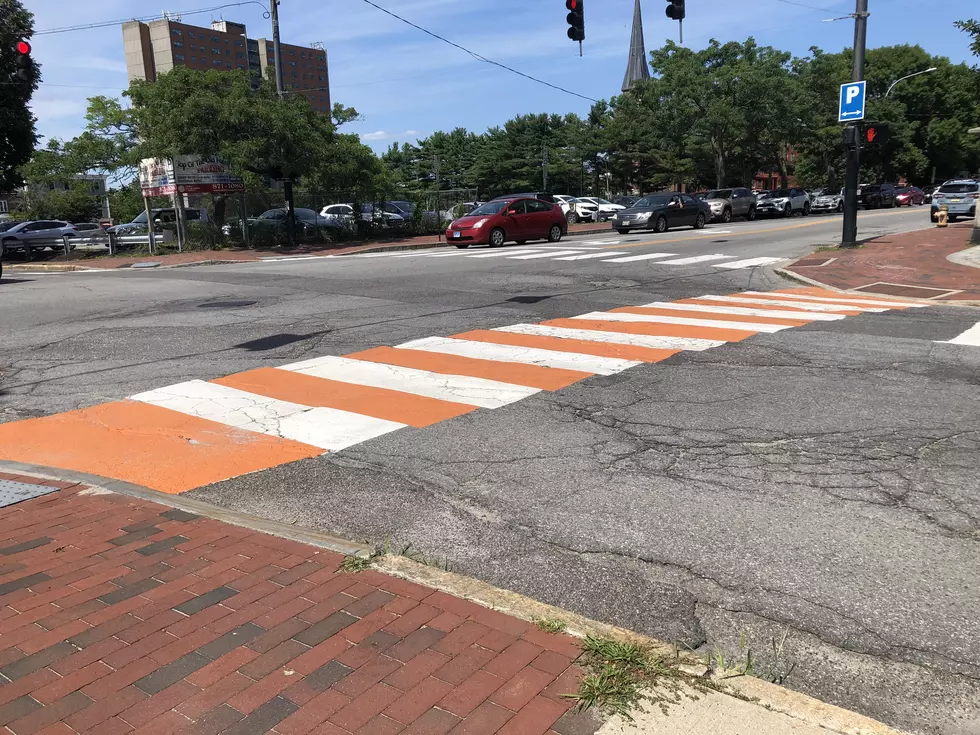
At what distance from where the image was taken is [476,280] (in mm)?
16578

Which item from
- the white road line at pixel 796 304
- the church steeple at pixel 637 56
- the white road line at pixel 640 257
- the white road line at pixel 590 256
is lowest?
the white road line at pixel 796 304

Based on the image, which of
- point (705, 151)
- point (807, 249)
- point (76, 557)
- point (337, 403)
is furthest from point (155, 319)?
point (705, 151)

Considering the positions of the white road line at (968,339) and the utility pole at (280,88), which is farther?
the utility pole at (280,88)

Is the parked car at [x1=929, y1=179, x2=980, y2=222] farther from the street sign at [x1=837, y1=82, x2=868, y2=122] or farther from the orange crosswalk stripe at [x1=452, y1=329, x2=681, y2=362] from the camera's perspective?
the orange crosswalk stripe at [x1=452, y1=329, x2=681, y2=362]

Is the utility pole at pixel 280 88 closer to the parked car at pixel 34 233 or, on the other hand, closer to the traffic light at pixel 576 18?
the parked car at pixel 34 233

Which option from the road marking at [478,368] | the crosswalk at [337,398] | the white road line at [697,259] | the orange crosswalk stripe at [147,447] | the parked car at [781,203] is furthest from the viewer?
the parked car at [781,203]

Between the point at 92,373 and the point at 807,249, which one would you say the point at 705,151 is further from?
the point at 92,373

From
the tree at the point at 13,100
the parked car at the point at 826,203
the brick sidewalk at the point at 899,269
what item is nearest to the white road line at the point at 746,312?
the brick sidewalk at the point at 899,269

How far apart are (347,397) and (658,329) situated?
473 centimetres

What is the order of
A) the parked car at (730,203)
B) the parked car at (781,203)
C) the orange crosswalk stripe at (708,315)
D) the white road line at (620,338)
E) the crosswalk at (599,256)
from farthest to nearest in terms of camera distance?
the parked car at (781,203) < the parked car at (730,203) < the crosswalk at (599,256) < the orange crosswalk stripe at (708,315) < the white road line at (620,338)

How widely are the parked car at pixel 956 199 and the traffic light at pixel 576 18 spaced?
72.2 feet

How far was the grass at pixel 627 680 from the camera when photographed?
285cm

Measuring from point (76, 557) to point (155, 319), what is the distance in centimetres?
885

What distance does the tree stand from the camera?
31938mm
